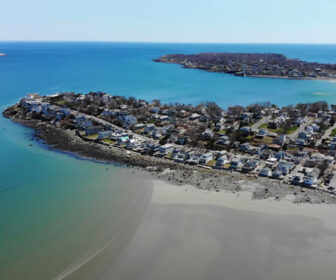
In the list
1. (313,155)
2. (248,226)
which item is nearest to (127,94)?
(313,155)

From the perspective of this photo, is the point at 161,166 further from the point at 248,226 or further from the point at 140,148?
the point at 248,226

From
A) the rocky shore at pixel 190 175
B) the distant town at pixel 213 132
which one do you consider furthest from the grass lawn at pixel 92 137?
the rocky shore at pixel 190 175

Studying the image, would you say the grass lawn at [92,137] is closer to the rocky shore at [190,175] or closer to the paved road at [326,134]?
the rocky shore at [190,175]

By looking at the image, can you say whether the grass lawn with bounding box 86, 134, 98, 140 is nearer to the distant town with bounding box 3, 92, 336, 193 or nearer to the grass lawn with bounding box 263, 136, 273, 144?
the distant town with bounding box 3, 92, 336, 193

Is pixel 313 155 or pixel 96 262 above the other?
pixel 313 155

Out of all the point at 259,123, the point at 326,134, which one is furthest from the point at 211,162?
the point at 326,134

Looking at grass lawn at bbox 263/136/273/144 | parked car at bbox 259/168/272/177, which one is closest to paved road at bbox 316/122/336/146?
grass lawn at bbox 263/136/273/144

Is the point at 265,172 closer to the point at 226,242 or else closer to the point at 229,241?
the point at 229,241
